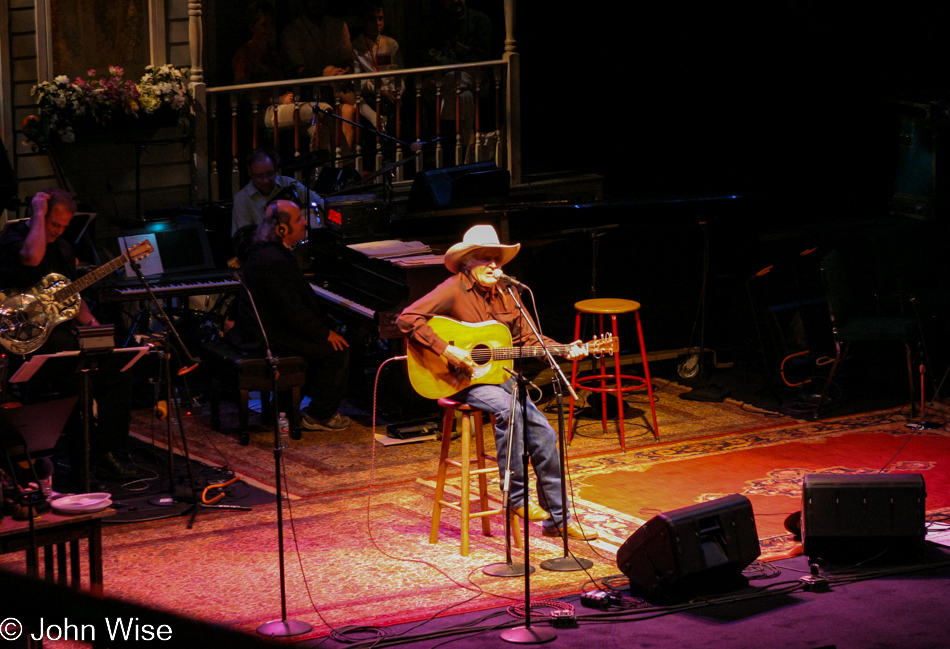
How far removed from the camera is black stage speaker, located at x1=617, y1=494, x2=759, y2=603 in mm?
4426

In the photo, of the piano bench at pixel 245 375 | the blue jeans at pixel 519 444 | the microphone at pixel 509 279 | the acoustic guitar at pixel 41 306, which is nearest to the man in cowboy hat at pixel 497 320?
the blue jeans at pixel 519 444

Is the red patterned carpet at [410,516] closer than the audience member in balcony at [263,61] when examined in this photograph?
Yes

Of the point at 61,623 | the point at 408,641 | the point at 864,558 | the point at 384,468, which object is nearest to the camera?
the point at 61,623

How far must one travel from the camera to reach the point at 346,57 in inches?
389

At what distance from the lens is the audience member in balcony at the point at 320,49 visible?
9.65m

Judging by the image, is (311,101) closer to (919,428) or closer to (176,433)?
(176,433)

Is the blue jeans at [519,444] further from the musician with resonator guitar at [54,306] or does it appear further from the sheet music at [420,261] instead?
the musician with resonator guitar at [54,306]

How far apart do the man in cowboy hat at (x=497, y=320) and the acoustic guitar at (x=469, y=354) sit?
0.05m

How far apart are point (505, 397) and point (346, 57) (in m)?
5.54

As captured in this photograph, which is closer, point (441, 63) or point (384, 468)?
point (384, 468)

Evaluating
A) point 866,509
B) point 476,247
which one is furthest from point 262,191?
point 866,509

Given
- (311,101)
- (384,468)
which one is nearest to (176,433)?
(384,468)

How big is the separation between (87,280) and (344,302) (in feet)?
6.15

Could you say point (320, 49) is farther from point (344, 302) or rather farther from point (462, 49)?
point (344, 302)
